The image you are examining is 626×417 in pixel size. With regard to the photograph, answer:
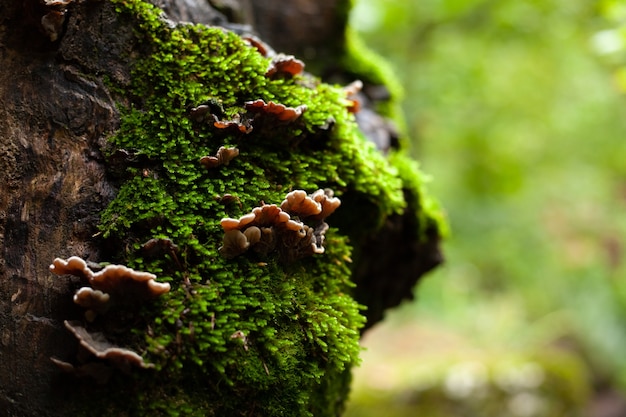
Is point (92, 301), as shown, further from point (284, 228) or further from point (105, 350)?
point (284, 228)

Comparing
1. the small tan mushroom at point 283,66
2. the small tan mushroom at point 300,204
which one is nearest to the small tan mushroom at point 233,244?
the small tan mushroom at point 300,204

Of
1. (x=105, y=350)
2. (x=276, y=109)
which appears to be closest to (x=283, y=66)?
(x=276, y=109)

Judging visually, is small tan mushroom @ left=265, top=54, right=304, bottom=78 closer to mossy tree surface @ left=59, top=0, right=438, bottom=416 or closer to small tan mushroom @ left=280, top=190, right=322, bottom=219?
mossy tree surface @ left=59, top=0, right=438, bottom=416

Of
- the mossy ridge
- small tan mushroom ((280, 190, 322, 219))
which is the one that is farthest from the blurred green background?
small tan mushroom ((280, 190, 322, 219))

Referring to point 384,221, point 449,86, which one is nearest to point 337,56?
point 384,221

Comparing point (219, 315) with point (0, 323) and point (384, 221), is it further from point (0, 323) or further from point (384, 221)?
point (384, 221)

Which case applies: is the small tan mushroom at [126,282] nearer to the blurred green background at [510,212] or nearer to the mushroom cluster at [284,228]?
the mushroom cluster at [284,228]

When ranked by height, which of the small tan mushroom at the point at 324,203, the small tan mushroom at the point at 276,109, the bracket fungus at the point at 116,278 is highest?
the small tan mushroom at the point at 276,109

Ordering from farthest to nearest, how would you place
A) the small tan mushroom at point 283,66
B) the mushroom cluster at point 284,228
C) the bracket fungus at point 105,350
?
the small tan mushroom at point 283,66 → the mushroom cluster at point 284,228 → the bracket fungus at point 105,350
